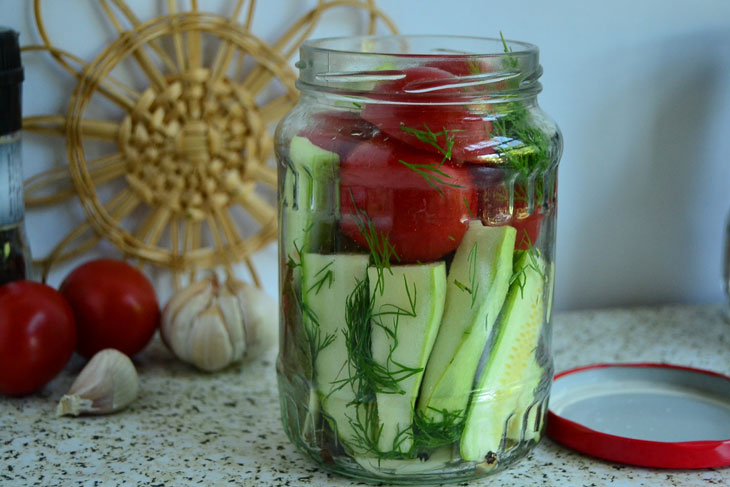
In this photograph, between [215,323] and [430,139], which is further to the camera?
[215,323]

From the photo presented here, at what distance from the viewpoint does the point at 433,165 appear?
62cm

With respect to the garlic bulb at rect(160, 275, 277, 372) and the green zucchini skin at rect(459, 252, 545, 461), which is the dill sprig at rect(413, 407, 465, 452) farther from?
the garlic bulb at rect(160, 275, 277, 372)

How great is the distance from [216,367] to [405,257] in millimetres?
370

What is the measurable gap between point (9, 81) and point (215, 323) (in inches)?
12.0

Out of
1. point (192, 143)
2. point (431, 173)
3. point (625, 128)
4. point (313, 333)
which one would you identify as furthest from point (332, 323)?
point (625, 128)

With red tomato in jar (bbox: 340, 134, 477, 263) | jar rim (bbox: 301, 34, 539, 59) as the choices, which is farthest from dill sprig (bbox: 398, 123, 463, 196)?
jar rim (bbox: 301, 34, 539, 59)

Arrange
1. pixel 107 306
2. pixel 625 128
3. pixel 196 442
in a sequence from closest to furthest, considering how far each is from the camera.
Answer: pixel 196 442 < pixel 107 306 < pixel 625 128

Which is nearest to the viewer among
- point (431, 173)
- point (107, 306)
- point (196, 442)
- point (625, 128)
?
point (431, 173)

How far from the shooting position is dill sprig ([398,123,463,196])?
621mm

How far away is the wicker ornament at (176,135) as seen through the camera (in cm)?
94

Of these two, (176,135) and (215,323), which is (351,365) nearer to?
(215,323)

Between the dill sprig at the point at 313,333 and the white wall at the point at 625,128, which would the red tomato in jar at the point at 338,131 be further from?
the white wall at the point at 625,128

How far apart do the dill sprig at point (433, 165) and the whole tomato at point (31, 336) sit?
1.34 feet

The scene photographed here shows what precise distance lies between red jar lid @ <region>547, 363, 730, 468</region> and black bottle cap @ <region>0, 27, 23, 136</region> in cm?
57
